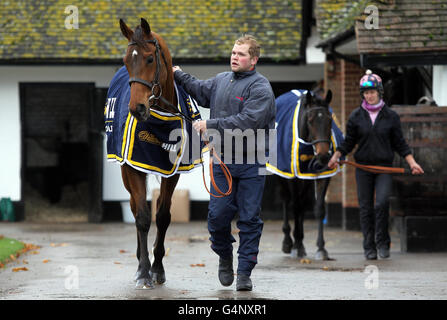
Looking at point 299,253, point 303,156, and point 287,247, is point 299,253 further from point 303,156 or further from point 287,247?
point 303,156

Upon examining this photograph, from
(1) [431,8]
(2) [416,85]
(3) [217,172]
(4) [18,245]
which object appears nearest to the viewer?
(3) [217,172]

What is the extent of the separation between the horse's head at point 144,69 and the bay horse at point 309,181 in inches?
131

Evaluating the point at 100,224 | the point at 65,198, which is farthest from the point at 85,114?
the point at 100,224

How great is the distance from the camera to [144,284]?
810cm

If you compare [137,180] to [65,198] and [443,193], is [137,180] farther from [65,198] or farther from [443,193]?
[65,198]

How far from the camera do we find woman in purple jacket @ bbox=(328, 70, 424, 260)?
11.0m

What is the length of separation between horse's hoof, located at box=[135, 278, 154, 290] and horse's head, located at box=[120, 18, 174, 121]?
155cm

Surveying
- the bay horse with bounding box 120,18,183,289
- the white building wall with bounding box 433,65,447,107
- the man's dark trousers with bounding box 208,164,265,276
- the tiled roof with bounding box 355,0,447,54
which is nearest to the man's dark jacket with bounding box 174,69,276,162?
the man's dark trousers with bounding box 208,164,265,276

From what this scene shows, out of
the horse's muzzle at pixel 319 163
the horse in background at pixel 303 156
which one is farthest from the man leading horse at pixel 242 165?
the horse in background at pixel 303 156

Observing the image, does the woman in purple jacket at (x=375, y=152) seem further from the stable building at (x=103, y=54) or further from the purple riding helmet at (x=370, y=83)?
the stable building at (x=103, y=54)

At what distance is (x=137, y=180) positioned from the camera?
8.41 meters

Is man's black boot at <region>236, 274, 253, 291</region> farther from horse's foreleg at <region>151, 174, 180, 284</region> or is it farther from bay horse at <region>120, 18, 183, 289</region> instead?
horse's foreleg at <region>151, 174, 180, 284</region>

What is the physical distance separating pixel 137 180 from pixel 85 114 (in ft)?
38.7

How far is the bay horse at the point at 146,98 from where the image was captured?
7723 millimetres
